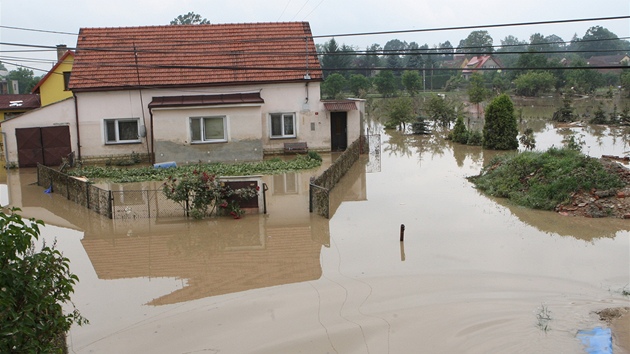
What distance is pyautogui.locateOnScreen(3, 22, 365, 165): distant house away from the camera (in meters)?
26.5

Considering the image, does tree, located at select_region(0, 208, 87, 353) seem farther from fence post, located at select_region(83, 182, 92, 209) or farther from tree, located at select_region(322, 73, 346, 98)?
tree, located at select_region(322, 73, 346, 98)

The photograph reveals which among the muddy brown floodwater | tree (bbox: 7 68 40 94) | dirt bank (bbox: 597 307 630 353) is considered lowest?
dirt bank (bbox: 597 307 630 353)

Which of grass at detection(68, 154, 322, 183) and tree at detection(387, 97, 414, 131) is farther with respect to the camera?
tree at detection(387, 97, 414, 131)

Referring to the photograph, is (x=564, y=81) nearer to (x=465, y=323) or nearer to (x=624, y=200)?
(x=624, y=200)

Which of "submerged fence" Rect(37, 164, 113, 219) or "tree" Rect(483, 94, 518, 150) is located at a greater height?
"tree" Rect(483, 94, 518, 150)

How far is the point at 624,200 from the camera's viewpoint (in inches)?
662

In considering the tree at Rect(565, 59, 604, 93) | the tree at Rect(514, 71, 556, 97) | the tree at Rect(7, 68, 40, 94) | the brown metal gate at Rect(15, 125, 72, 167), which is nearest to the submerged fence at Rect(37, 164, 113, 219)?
the brown metal gate at Rect(15, 125, 72, 167)

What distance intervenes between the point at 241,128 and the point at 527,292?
57.4 ft

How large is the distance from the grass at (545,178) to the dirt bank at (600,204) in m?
0.18

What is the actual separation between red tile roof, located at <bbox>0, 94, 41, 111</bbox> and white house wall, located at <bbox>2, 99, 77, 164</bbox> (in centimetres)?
758

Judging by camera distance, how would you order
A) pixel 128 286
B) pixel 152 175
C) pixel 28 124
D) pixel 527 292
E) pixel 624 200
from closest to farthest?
1. pixel 527 292
2. pixel 128 286
3. pixel 624 200
4. pixel 152 175
5. pixel 28 124

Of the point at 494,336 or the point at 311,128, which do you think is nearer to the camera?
the point at 494,336

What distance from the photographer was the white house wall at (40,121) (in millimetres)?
26391

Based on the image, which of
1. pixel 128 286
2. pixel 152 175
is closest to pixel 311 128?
pixel 152 175
